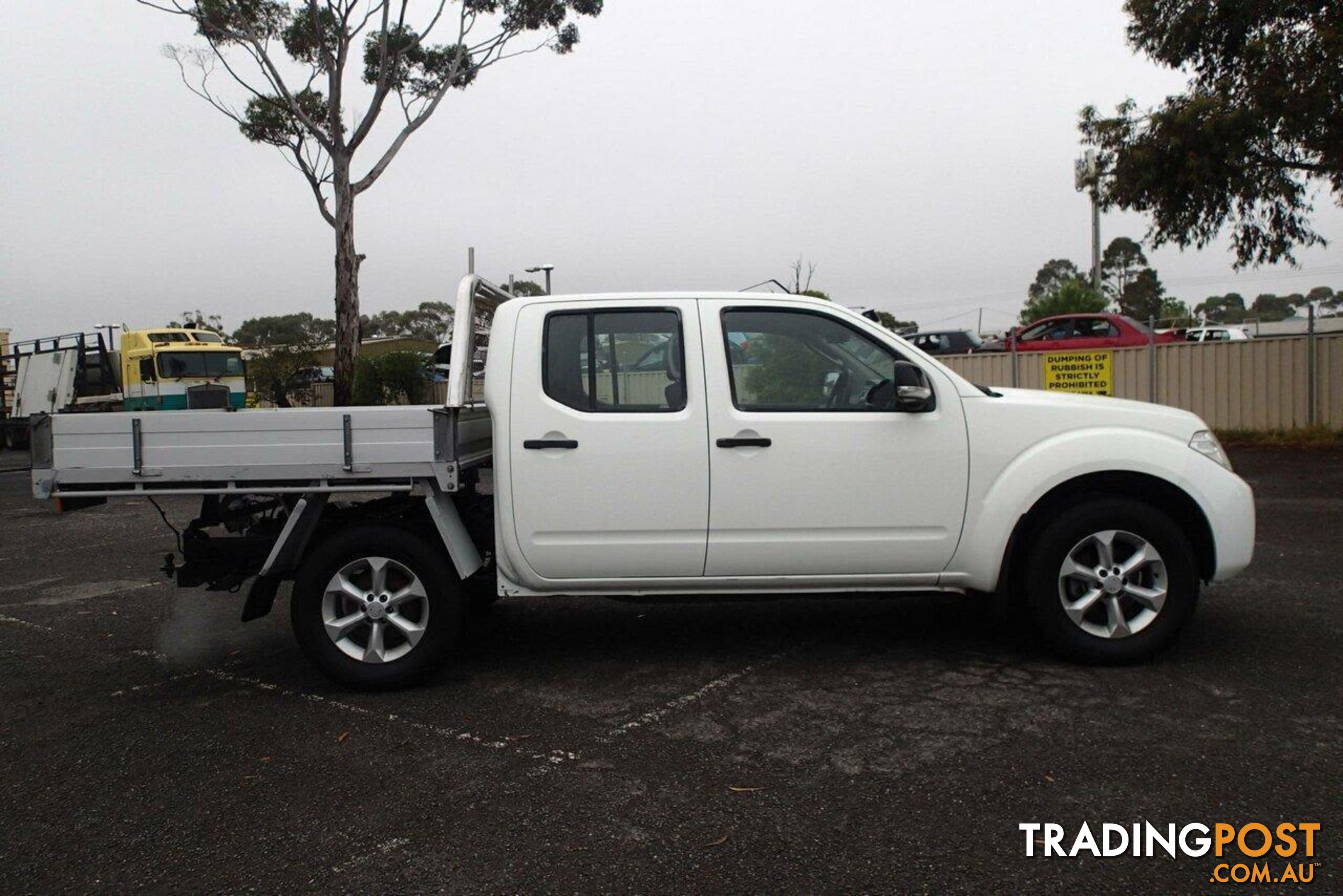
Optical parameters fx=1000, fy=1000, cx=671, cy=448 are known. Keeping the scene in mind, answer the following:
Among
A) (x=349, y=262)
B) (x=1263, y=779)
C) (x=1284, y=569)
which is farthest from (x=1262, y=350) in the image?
(x=349, y=262)

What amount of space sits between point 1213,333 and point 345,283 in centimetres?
2328

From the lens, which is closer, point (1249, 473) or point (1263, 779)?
point (1263, 779)

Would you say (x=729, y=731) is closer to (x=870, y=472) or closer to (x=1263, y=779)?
(x=870, y=472)

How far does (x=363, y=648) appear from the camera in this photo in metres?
4.75

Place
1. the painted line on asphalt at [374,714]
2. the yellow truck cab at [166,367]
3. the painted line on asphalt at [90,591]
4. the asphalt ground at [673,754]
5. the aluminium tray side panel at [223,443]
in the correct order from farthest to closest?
1. the yellow truck cab at [166,367]
2. the painted line on asphalt at [90,591]
3. the aluminium tray side panel at [223,443]
4. the painted line on asphalt at [374,714]
5. the asphalt ground at [673,754]

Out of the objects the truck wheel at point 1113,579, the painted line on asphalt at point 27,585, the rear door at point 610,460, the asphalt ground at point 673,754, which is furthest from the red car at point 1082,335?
the painted line on asphalt at point 27,585

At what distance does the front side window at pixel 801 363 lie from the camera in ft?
15.5

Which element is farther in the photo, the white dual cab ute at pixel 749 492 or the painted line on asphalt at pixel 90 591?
the painted line on asphalt at pixel 90 591

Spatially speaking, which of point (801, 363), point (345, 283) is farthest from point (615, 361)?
point (345, 283)

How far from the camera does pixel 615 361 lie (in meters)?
4.78

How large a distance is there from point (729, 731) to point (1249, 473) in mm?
11107

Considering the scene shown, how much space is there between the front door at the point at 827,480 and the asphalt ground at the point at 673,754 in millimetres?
583

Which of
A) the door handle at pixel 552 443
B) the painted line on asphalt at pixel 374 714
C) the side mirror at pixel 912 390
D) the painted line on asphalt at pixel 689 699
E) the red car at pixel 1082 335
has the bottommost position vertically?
the painted line on asphalt at pixel 374 714

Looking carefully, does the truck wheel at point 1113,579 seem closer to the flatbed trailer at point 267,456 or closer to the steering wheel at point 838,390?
the steering wheel at point 838,390
